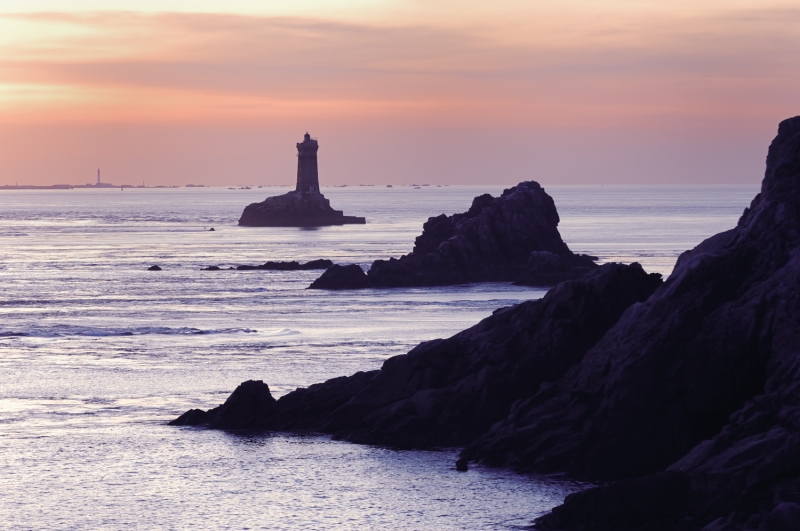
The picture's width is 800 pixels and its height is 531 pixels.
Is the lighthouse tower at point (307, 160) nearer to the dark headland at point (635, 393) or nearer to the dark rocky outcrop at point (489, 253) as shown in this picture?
the dark rocky outcrop at point (489, 253)

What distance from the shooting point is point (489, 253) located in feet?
321

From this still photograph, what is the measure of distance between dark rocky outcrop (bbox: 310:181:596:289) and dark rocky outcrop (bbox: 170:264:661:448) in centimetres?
4966

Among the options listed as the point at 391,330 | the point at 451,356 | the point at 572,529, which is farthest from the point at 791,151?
the point at 391,330

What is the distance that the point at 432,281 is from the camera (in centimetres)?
9362

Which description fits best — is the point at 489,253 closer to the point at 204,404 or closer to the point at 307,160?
the point at 204,404

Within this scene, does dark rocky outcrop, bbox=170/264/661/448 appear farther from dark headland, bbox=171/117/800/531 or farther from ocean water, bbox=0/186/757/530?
ocean water, bbox=0/186/757/530

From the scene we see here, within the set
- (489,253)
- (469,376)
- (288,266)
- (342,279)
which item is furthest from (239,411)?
(288,266)

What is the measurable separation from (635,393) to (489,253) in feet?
213

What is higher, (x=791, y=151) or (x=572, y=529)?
(x=791, y=151)

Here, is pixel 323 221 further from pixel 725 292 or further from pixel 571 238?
pixel 725 292

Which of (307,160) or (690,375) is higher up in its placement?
(307,160)

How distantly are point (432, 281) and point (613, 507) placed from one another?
66342mm

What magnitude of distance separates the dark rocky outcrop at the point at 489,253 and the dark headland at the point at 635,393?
50.6 m

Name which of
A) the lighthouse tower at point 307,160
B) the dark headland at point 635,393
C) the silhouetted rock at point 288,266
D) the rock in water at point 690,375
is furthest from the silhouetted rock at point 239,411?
the lighthouse tower at point 307,160
